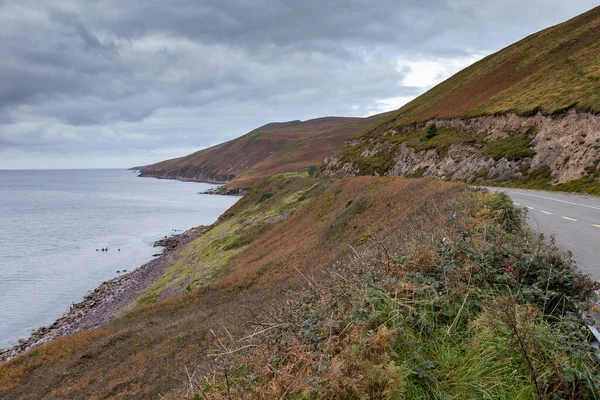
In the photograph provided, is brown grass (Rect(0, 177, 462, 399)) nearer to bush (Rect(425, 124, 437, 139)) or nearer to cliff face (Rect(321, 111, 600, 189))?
cliff face (Rect(321, 111, 600, 189))

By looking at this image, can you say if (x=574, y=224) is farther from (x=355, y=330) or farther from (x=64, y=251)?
(x=64, y=251)

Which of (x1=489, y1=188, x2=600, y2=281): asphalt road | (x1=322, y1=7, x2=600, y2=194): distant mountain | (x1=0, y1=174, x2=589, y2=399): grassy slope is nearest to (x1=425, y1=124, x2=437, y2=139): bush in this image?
(x1=322, y1=7, x2=600, y2=194): distant mountain

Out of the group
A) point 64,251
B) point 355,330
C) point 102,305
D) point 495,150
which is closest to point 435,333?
point 355,330

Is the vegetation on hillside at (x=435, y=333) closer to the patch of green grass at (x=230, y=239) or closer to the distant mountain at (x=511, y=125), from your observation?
the distant mountain at (x=511, y=125)

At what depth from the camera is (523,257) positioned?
663cm

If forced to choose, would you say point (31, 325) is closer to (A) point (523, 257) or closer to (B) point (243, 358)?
(B) point (243, 358)

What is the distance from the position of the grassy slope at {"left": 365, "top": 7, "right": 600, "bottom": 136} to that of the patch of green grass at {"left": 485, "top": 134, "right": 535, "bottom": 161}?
3681mm

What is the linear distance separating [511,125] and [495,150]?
573cm

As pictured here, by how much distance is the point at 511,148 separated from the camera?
39688 mm

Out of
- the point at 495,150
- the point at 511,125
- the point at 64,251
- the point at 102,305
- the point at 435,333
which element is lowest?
the point at 102,305

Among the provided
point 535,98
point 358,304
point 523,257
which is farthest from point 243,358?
point 535,98

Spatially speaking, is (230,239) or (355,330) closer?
(355,330)

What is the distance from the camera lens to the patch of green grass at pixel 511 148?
37562mm

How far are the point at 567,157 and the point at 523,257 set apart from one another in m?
32.4
